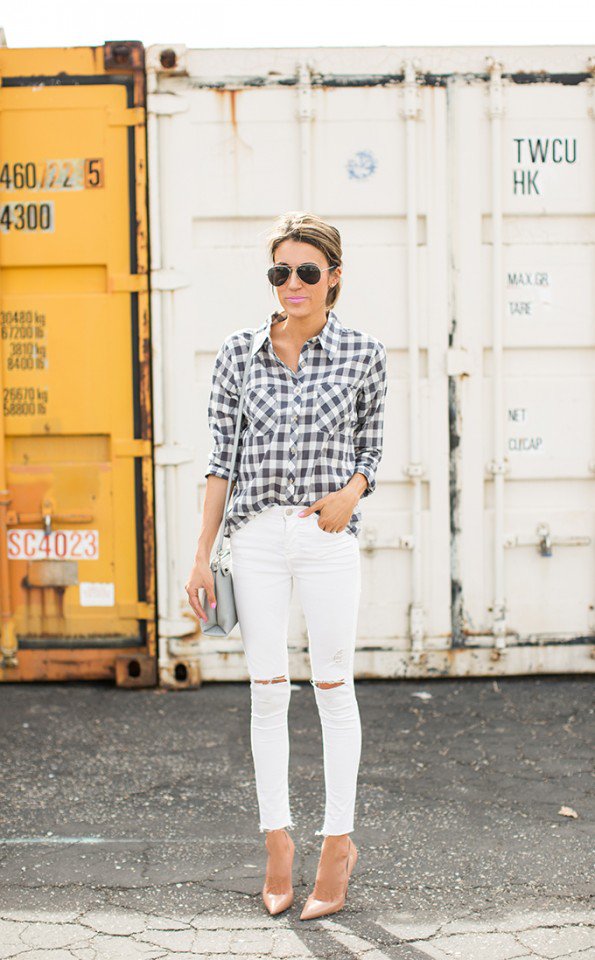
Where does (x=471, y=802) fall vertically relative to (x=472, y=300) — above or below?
below

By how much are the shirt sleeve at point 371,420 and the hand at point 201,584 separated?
1.58 feet

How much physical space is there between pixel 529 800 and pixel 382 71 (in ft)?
10.6

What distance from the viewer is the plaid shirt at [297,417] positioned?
295 centimetres

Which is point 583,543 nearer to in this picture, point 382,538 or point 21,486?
point 382,538

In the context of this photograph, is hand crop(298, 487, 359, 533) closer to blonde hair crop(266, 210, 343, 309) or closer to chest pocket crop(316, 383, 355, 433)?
chest pocket crop(316, 383, 355, 433)

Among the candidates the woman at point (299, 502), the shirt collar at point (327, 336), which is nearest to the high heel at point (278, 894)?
the woman at point (299, 502)

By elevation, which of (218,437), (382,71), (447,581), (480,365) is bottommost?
(447,581)

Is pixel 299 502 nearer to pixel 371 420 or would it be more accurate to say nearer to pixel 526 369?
pixel 371 420

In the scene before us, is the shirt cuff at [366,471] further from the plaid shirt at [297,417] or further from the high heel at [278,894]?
the high heel at [278,894]

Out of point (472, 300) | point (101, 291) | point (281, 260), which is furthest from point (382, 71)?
point (281, 260)

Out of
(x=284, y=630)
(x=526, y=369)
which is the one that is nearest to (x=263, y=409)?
(x=284, y=630)

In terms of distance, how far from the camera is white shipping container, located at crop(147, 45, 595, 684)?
16.5ft

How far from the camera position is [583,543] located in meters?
5.20

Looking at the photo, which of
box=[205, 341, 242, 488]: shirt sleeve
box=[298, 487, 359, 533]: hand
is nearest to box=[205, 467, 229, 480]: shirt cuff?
box=[205, 341, 242, 488]: shirt sleeve
